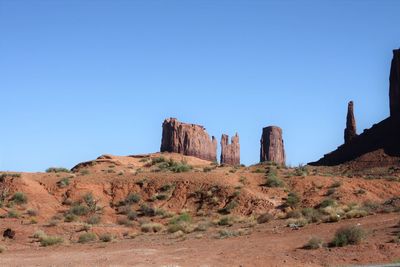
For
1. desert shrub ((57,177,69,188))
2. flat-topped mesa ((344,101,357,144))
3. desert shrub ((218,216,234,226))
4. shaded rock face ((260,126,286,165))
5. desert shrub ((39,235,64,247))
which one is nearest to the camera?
desert shrub ((39,235,64,247))

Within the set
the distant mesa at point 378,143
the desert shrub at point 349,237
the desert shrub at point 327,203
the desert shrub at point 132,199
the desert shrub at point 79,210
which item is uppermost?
the distant mesa at point 378,143

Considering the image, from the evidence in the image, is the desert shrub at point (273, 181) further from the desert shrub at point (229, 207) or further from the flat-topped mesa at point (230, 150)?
the flat-topped mesa at point (230, 150)

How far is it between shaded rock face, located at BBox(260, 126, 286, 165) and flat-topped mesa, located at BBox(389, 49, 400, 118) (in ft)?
73.6

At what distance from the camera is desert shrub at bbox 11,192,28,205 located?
40031 mm

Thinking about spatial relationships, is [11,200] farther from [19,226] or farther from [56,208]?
[19,226]

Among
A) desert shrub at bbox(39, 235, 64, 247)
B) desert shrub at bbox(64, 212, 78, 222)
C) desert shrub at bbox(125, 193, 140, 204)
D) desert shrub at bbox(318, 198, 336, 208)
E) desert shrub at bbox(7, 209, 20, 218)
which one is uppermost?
desert shrub at bbox(125, 193, 140, 204)

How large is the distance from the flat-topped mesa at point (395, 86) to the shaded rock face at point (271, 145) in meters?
22.4

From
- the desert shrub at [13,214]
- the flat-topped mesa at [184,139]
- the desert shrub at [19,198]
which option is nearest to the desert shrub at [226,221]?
the desert shrub at [13,214]

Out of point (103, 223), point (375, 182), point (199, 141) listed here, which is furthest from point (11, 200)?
point (199, 141)

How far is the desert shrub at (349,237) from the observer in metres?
19.1

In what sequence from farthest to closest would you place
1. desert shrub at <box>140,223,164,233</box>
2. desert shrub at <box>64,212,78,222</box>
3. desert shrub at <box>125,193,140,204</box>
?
desert shrub at <box>125,193,140,204</box>, desert shrub at <box>64,212,78,222</box>, desert shrub at <box>140,223,164,233</box>

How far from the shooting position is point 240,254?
64.7 feet

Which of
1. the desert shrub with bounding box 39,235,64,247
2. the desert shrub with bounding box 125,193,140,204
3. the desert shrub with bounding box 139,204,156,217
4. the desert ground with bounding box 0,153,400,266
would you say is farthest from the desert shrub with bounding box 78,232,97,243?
the desert shrub with bounding box 125,193,140,204

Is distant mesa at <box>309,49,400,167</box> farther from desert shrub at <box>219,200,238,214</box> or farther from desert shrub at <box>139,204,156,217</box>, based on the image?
desert shrub at <box>139,204,156,217</box>
